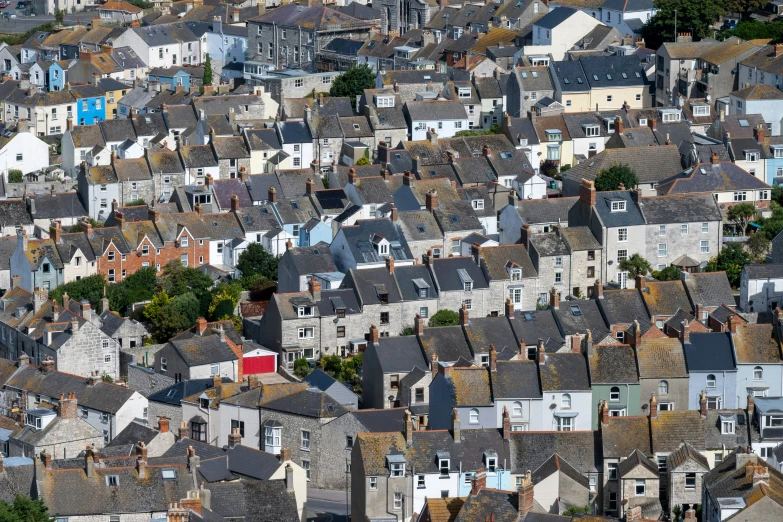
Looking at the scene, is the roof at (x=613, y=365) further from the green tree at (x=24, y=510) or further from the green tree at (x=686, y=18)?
the green tree at (x=686, y=18)

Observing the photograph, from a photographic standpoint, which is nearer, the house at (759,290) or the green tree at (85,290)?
the house at (759,290)

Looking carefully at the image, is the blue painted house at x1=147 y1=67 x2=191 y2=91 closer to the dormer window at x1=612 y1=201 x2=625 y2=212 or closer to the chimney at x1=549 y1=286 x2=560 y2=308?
the dormer window at x1=612 y1=201 x2=625 y2=212

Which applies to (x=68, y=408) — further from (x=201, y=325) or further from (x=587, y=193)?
(x=587, y=193)

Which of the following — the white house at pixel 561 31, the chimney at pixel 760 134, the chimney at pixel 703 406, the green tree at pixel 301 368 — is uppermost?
the white house at pixel 561 31

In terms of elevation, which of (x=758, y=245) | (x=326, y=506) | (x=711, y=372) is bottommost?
(x=326, y=506)

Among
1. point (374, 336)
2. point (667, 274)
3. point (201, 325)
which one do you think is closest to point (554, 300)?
point (374, 336)

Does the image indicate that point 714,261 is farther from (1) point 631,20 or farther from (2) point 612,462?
(1) point 631,20

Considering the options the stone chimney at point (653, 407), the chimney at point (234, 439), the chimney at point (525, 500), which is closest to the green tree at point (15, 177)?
the chimney at point (234, 439)
